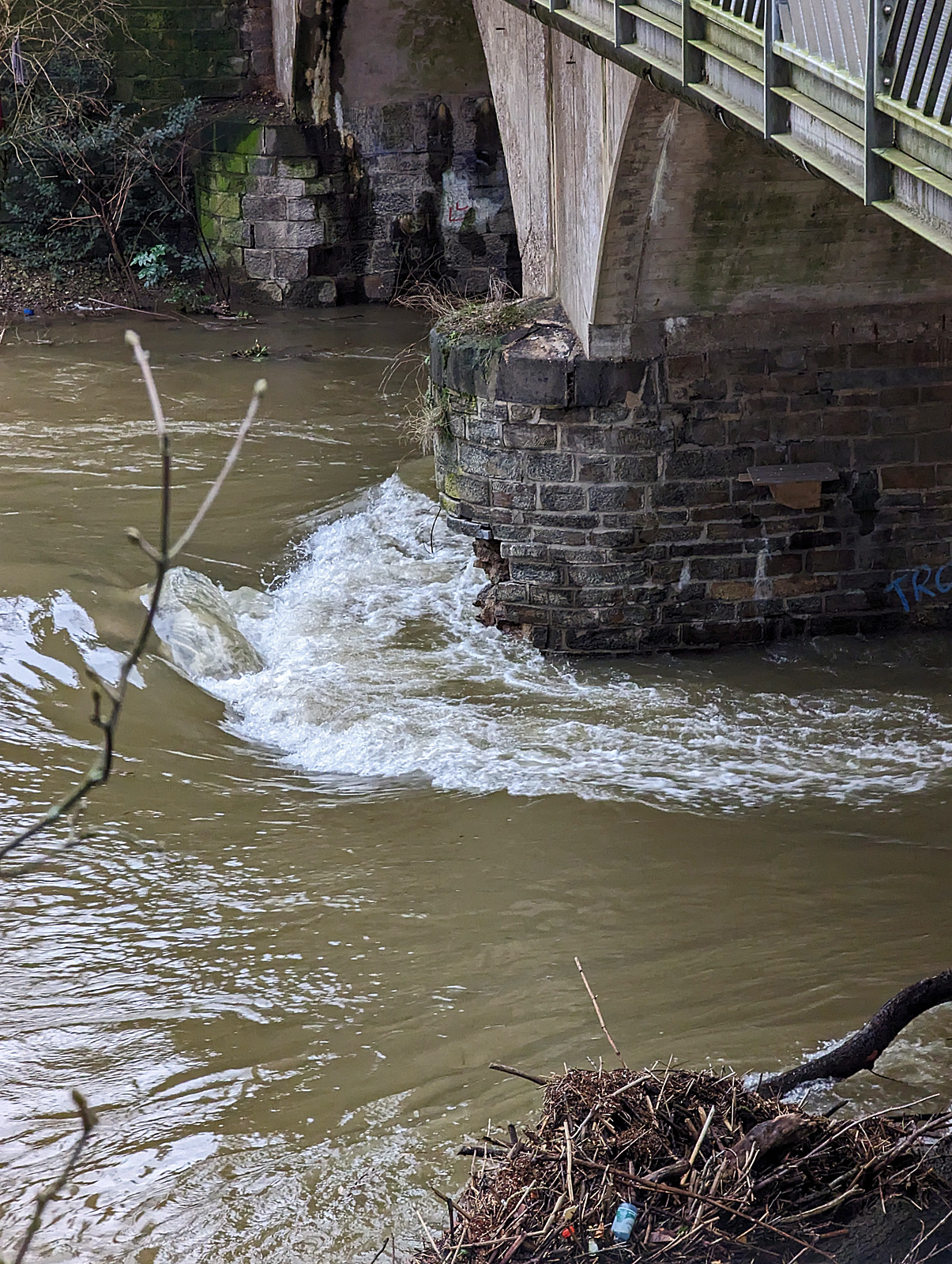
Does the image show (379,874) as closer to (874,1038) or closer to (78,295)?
(874,1038)

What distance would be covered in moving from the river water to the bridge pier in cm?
37

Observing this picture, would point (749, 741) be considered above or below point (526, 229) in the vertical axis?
below

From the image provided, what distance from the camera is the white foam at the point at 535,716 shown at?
264 inches

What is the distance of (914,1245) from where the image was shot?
Result: 10.5 feet

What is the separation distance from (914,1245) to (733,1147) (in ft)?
1.45

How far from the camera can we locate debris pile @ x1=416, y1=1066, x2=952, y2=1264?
3152 mm

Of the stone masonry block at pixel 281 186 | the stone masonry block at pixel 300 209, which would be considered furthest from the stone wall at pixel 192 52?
the stone masonry block at pixel 300 209

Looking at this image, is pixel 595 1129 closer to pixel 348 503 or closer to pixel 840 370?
pixel 840 370

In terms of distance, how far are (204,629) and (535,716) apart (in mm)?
2046

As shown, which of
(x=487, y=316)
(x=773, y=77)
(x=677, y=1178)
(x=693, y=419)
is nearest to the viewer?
(x=677, y=1178)

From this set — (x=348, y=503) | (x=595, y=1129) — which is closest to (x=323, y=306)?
(x=348, y=503)

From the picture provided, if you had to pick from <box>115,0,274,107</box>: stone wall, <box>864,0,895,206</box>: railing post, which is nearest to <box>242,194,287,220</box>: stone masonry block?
<box>115,0,274,107</box>: stone wall

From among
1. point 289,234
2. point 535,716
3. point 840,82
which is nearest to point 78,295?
point 289,234

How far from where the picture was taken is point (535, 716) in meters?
7.40
